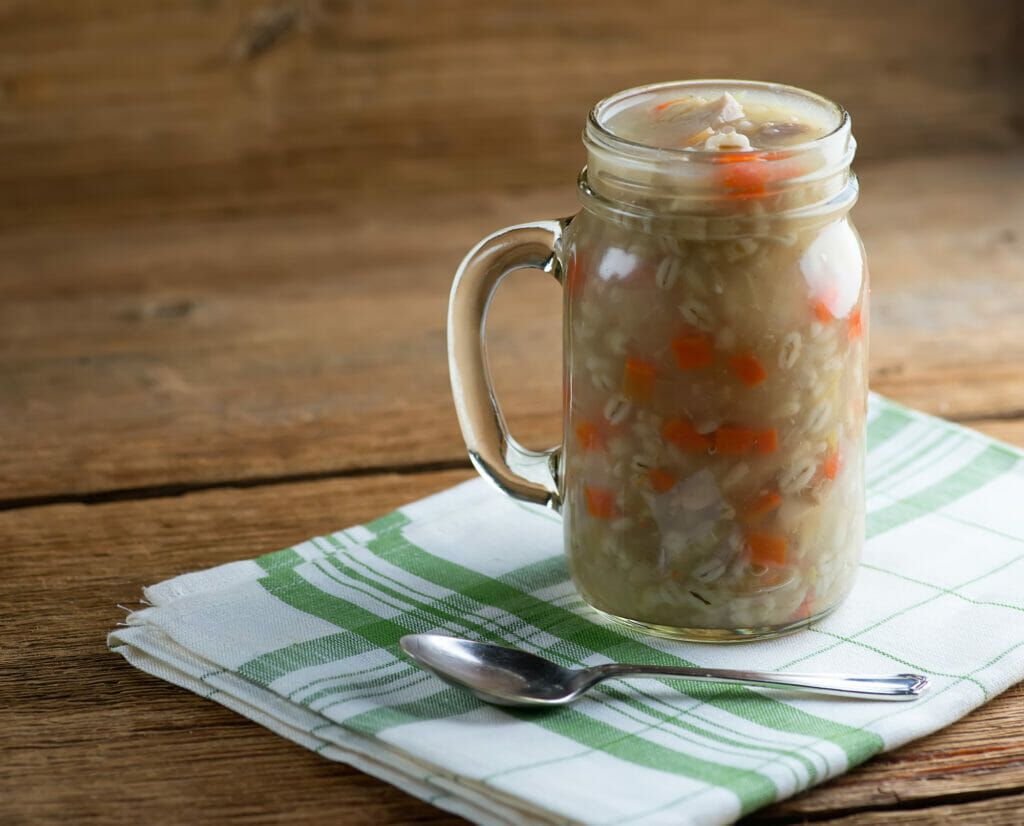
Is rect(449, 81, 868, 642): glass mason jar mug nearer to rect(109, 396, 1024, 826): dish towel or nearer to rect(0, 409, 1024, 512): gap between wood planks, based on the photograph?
rect(109, 396, 1024, 826): dish towel

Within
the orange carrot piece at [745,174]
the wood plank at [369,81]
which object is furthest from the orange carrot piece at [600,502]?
A: the wood plank at [369,81]

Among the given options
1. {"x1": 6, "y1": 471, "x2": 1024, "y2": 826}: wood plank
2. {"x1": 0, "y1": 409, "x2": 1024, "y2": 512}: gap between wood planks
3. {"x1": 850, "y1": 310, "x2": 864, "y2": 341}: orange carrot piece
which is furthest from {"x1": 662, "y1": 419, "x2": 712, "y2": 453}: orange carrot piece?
{"x1": 0, "y1": 409, "x2": 1024, "y2": 512}: gap between wood planks

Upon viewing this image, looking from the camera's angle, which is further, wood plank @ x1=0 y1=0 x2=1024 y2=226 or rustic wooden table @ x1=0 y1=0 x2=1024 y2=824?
wood plank @ x1=0 y1=0 x2=1024 y2=226

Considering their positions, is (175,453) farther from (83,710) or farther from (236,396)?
(83,710)

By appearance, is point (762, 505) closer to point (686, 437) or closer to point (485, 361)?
point (686, 437)

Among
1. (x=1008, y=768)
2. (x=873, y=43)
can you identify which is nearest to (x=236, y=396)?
(x=1008, y=768)

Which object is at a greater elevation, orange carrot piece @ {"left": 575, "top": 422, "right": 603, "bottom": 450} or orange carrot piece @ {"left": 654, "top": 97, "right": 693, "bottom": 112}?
orange carrot piece @ {"left": 654, "top": 97, "right": 693, "bottom": 112}
